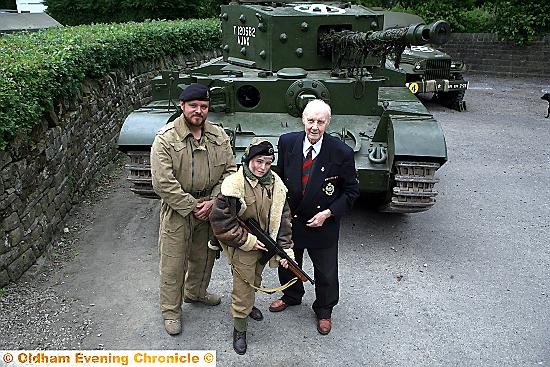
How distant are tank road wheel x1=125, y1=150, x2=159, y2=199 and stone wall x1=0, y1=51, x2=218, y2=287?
2.94ft

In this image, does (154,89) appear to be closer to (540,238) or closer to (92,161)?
(92,161)

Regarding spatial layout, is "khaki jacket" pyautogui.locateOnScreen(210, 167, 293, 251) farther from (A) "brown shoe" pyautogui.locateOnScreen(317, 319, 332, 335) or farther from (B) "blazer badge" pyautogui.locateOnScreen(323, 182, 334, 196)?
(A) "brown shoe" pyautogui.locateOnScreen(317, 319, 332, 335)

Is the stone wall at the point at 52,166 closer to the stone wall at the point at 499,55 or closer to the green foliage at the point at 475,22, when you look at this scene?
the stone wall at the point at 499,55

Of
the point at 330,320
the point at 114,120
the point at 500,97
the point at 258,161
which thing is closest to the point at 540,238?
the point at 330,320

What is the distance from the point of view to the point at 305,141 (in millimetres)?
4074

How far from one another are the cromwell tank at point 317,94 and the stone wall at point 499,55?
1462cm

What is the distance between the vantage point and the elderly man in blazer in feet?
13.2

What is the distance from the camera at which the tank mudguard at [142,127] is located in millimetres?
5645

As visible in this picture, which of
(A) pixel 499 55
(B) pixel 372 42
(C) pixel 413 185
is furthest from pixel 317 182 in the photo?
(A) pixel 499 55

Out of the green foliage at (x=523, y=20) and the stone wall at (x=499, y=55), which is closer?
the green foliage at (x=523, y=20)

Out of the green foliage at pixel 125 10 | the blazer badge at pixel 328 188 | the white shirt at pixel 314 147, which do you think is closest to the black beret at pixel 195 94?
the white shirt at pixel 314 147

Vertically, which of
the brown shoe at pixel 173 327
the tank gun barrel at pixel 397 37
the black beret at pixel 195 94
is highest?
the tank gun barrel at pixel 397 37

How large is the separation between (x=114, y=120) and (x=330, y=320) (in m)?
5.89

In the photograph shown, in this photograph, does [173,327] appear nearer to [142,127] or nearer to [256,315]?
[256,315]
